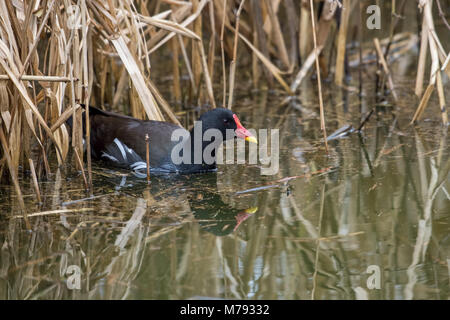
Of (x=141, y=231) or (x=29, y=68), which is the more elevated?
(x=29, y=68)

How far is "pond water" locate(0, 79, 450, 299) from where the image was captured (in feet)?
7.88

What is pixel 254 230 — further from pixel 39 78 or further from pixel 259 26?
pixel 259 26

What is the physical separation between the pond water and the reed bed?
0.81 feet

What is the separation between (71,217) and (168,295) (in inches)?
35.6

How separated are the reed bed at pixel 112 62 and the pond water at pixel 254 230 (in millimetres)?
246

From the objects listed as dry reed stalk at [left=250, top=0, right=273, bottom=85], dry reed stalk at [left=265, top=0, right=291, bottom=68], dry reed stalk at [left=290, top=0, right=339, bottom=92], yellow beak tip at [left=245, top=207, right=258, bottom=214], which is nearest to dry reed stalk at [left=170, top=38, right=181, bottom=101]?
dry reed stalk at [left=250, top=0, right=273, bottom=85]

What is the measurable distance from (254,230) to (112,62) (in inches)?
89.4

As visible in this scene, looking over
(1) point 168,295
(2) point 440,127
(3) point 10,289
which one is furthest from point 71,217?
(2) point 440,127

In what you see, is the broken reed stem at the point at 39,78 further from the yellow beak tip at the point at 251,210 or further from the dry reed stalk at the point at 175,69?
the dry reed stalk at the point at 175,69

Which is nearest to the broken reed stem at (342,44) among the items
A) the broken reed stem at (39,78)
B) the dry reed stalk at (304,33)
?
the dry reed stalk at (304,33)

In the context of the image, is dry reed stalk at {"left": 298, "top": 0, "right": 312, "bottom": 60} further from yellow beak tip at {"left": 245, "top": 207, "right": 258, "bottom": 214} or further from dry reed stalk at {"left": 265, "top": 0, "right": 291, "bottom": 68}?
yellow beak tip at {"left": 245, "top": 207, "right": 258, "bottom": 214}

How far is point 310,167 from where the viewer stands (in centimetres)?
374

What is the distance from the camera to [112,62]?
471 centimetres
